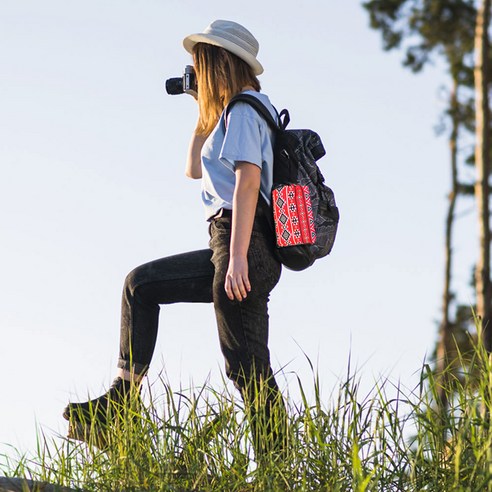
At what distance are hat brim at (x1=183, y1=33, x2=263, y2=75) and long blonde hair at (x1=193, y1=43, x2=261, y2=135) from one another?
25 millimetres

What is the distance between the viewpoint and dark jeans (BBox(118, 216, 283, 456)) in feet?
14.5

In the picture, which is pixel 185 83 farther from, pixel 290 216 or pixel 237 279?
pixel 237 279

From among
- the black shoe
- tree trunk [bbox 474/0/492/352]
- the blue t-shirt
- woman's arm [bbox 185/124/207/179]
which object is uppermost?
tree trunk [bbox 474/0/492/352]

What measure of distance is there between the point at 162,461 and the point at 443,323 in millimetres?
12126

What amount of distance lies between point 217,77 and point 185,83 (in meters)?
0.36

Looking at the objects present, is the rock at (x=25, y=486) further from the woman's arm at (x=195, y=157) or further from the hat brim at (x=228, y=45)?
the hat brim at (x=228, y=45)

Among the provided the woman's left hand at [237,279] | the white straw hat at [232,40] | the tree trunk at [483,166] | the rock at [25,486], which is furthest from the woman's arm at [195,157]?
the tree trunk at [483,166]

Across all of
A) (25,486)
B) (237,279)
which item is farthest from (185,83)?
(25,486)

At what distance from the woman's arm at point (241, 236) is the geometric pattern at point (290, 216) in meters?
0.13

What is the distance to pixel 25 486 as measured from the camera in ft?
13.1

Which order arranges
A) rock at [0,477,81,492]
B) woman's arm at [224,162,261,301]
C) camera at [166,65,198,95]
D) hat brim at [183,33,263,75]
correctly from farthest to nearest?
camera at [166,65,198,95] → hat brim at [183,33,263,75] → woman's arm at [224,162,261,301] → rock at [0,477,81,492]

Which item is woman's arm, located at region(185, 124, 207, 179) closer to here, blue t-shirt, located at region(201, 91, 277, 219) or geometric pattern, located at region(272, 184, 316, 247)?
blue t-shirt, located at region(201, 91, 277, 219)

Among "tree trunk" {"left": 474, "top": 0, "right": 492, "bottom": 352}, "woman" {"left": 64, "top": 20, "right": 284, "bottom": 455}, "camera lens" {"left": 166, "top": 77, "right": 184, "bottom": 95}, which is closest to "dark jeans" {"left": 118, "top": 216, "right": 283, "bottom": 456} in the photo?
"woman" {"left": 64, "top": 20, "right": 284, "bottom": 455}

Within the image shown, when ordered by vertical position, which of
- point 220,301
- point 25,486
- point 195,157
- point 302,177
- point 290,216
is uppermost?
point 195,157
